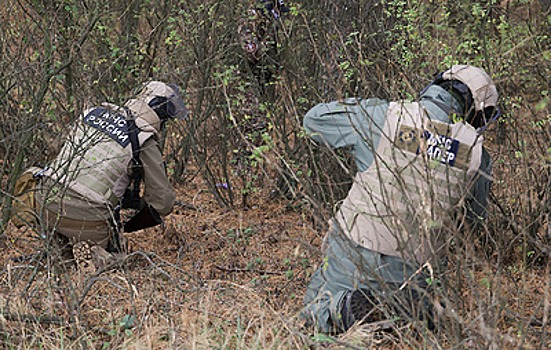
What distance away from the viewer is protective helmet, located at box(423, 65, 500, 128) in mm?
3904

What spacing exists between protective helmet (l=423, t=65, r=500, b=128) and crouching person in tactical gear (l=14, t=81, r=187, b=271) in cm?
202

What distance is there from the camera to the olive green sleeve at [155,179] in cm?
523

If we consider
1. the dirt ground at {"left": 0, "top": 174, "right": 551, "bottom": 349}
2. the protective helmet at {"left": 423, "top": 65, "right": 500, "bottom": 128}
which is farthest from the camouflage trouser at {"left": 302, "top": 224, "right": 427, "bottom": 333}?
the protective helmet at {"left": 423, "top": 65, "right": 500, "bottom": 128}

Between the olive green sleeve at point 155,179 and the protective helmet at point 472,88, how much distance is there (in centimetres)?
206

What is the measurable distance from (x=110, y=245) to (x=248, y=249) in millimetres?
1000

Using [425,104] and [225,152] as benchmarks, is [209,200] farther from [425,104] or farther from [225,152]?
[425,104]

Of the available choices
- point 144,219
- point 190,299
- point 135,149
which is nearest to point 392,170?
point 190,299

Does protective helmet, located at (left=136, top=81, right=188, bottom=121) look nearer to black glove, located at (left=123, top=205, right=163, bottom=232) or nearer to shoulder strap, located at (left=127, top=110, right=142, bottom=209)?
shoulder strap, located at (left=127, top=110, right=142, bottom=209)

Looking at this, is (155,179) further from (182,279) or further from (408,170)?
(408,170)

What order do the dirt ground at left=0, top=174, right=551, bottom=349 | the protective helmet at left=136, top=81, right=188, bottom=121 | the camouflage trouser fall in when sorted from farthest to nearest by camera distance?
the protective helmet at left=136, top=81, right=188, bottom=121, the camouflage trouser, the dirt ground at left=0, top=174, right=551, bottom=349

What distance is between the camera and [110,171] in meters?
5.17

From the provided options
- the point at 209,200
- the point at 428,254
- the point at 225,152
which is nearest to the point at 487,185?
the point at 428,254

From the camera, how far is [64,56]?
6.07m

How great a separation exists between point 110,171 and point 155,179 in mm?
304
